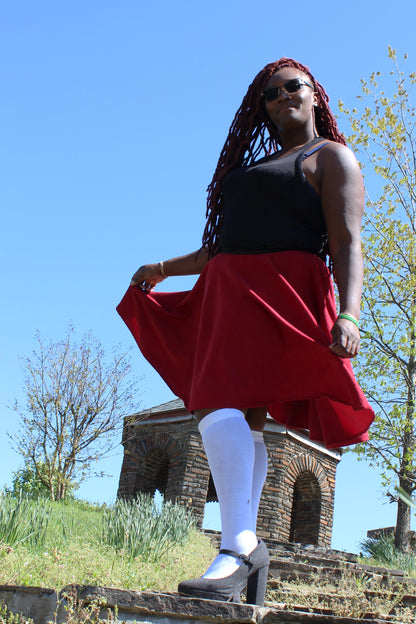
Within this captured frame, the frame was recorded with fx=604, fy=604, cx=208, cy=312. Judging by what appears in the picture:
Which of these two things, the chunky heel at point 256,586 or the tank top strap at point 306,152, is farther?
the tank top strap at point 306,152

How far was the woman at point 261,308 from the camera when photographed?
2.17 metres

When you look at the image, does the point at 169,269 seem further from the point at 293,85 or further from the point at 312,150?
the point at 293,85

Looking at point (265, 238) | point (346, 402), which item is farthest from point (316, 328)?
point (265, 238)

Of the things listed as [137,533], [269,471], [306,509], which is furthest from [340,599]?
[306,509]

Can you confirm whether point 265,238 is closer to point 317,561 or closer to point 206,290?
point 206,290

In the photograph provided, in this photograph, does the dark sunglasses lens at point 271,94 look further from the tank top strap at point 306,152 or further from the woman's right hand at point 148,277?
the woman's right hand at point 148,277

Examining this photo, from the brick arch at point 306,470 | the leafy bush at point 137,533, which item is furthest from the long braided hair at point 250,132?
the brick arch at point 306,470

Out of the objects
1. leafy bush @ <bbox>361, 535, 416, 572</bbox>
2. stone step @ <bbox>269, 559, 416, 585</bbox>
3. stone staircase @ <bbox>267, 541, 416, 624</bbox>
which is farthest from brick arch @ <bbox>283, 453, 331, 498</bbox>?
stone step @ <bbox>269, 559, 416, 585</bbox>

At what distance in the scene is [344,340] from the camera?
216 centimetres

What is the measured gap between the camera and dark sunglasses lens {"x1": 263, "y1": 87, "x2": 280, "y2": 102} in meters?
2.78

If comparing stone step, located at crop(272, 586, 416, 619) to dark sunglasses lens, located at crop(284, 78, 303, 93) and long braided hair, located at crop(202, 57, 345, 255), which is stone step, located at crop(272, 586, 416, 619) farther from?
dark sunglasses lens, located at crop(284, 78, 303, 93)

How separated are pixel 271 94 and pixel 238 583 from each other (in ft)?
6.81

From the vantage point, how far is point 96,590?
1970 millimetres

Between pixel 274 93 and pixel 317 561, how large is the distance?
808 cm
